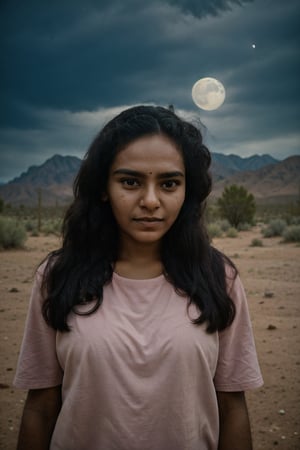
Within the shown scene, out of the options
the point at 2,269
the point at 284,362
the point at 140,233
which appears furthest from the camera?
the point at 2,269

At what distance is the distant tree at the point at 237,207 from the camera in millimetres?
36188

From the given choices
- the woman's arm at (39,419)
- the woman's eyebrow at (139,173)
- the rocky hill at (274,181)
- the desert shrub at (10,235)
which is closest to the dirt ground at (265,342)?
the woman's arm at (39,419)

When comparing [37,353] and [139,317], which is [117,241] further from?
[37,353]

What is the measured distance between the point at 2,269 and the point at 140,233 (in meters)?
12.8

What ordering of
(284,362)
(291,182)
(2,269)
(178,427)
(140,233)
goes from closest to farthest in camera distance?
(178,427) → (140,233) → (284,362) → (2,269) → (291,182)

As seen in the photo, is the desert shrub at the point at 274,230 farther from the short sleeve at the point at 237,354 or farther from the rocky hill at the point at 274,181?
the rocky hill at the point at 274,181

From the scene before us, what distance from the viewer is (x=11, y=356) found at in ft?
21.3

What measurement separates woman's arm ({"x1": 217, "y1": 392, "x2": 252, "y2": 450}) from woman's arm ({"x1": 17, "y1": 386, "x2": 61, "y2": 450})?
822 mm

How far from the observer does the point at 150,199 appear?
82.6 inches

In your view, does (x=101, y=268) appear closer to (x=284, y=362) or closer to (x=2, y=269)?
(x=284, y=362)

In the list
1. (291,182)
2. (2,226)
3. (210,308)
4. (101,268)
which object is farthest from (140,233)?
(291,182)

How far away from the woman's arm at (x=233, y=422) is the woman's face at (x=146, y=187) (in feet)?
2.86

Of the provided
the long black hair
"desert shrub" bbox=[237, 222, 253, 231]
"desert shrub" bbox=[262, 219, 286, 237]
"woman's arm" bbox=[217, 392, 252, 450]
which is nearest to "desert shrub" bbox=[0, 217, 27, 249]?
"desert shrub" bbox=[262, 219, 286, 237]

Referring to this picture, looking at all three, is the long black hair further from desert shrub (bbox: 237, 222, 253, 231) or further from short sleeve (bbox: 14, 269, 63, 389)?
desert shrub (bbox: 237, 222, 253, 231)
